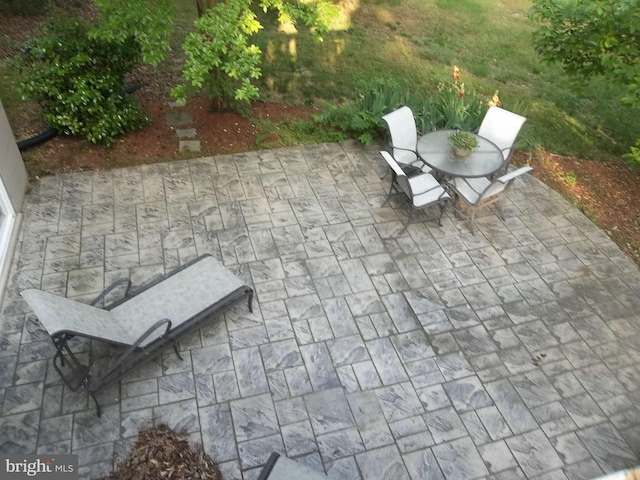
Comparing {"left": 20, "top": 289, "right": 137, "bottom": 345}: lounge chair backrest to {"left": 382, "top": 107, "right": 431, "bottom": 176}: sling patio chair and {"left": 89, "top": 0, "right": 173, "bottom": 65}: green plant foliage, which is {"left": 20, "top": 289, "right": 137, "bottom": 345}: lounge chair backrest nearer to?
{"left": 89, "top": 0, "right": 173, "bottom": 65}: green plant foliage

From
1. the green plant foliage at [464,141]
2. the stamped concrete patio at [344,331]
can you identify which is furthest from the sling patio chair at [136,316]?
the green plant foliage at [464,141]

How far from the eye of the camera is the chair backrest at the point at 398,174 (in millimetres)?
5506

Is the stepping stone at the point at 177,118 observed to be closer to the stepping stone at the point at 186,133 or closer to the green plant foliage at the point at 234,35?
the stepping stone at the point at 186,133

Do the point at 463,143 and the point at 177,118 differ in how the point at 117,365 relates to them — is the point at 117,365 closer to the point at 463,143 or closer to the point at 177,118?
the point at 463,143

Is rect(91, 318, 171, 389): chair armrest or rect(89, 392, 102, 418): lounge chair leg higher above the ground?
rect(91, 318, 171, 389): chair armrest

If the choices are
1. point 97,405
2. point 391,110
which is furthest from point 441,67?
point 97,405

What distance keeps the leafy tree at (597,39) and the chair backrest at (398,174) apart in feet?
9.57

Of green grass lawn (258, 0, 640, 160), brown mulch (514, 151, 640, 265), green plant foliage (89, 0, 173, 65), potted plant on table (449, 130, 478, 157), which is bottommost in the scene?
green grass lawn (258, 0, 640, 160)

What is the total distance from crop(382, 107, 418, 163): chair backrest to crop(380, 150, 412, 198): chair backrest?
2.01 ft

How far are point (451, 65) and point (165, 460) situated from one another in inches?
402

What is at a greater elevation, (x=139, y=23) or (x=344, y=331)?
(x=139, y=23)

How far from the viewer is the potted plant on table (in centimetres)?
568

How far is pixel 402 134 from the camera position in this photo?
6.48m

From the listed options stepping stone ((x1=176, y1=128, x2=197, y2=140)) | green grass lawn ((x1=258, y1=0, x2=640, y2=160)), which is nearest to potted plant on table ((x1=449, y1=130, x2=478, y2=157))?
green grass lawn ((x1=258, y1=0, x2=640, y2=160))
